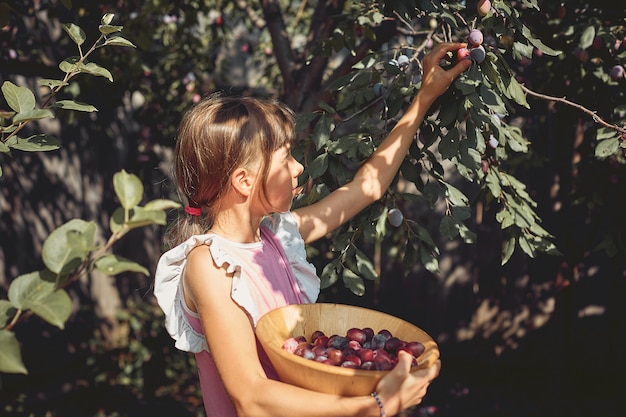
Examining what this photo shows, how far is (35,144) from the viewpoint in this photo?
3.71 ft

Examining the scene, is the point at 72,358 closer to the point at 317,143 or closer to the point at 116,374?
the point at 116,374

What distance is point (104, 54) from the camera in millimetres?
3393

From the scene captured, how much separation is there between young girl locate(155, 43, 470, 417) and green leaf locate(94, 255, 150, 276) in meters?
0.45

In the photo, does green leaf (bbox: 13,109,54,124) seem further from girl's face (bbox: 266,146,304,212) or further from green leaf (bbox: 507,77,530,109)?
green leaf (bbox: 507,77,530,109)

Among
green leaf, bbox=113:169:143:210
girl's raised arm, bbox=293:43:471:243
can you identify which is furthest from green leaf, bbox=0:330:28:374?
girl's raised arm, bbox=293:43:471:243

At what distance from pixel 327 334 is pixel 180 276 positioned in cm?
37

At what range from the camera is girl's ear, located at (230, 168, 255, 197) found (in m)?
1.47

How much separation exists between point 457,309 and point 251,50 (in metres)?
2.62

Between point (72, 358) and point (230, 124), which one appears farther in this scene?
point (72, 358)

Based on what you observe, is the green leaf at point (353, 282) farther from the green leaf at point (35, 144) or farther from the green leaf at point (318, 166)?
the green leaf at point (35, 144)

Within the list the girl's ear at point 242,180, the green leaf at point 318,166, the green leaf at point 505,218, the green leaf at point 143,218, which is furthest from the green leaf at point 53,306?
the green leaf at point 505,218

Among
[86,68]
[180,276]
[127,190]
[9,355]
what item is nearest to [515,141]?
[180,276]

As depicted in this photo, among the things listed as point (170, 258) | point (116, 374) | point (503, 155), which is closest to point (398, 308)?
point (116, 374)

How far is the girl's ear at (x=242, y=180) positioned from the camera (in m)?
1.47
